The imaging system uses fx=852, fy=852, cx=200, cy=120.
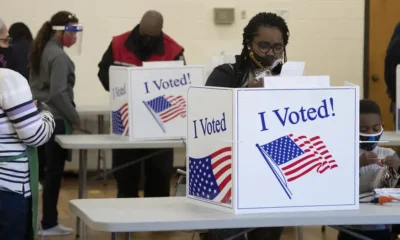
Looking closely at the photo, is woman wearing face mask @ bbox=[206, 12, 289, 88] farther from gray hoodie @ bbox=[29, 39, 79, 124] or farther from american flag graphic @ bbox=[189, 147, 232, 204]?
gray hoodie @ bbox=[29, 39, 79, 124]

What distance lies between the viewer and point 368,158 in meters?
2.94

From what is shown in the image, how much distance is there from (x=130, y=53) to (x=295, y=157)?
2868mm

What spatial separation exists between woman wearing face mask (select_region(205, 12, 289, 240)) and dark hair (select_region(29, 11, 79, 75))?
2.32 meters

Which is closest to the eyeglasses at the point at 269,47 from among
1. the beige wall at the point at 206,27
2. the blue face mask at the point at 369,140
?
the blue face mask at the point at 369,140

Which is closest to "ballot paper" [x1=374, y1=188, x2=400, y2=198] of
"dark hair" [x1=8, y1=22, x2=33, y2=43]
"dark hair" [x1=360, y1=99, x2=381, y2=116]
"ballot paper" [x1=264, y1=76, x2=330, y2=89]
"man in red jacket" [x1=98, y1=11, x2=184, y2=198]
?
"dark hair" [x1=360, y1=99, x2=381, y2=116]

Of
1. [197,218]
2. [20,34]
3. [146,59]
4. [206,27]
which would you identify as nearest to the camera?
[197,218]

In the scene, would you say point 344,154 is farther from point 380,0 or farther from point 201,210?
point 380,0

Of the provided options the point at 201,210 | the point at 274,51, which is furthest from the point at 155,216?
the point at 274,51

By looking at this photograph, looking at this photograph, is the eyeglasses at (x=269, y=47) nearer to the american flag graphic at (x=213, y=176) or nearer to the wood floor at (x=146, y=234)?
the american flag graphic at (x=213, y=176)

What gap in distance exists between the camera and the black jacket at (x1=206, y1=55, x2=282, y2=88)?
3008 mm

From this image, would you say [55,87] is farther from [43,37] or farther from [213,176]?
[213,176]

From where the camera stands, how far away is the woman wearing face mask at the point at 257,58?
2.99 m

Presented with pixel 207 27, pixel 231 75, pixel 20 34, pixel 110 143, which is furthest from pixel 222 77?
pixel 207 27

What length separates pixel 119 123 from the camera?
4.71m
